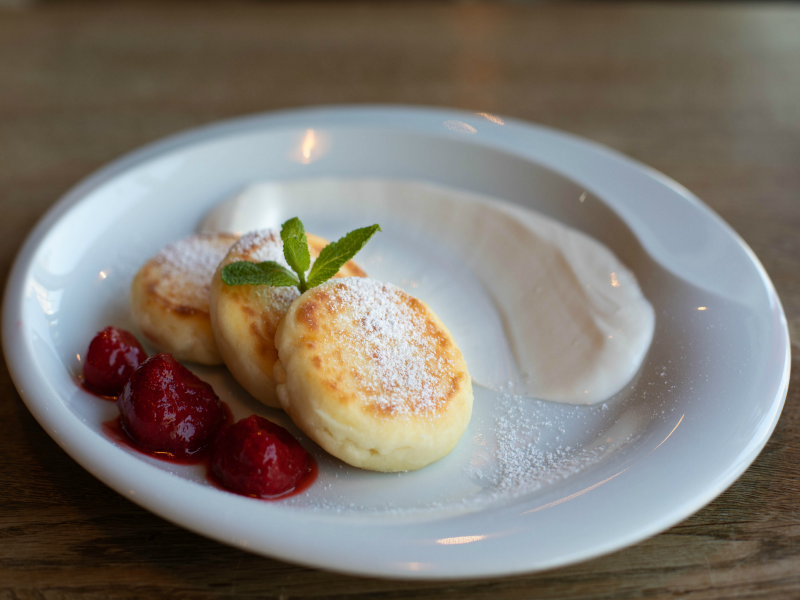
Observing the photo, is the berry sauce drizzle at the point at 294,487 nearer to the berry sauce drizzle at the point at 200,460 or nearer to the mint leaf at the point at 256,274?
the berry sauce drizzle at the point at 200,460

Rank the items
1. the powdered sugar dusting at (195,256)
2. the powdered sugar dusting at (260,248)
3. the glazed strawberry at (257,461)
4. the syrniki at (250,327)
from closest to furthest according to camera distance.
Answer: the glazed strawberry at (257,461)
the syrniki at (250,327)
the powdered sugar dusting at (260,248)
the powdered sugar dusting at (195,256)

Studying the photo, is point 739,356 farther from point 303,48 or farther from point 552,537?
point 303,48

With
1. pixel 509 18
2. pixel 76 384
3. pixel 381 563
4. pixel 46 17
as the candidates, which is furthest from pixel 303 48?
pixel 381 563

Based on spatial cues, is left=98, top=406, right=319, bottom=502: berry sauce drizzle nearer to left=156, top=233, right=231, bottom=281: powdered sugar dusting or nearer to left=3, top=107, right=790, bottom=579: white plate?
left=3, top=107, right=790, bottom=579: white plate

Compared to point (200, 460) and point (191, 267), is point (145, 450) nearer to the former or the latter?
point (200, 460)

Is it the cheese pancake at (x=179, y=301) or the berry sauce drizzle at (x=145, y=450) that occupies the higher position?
the cheese pancake at (x=179, y=301)

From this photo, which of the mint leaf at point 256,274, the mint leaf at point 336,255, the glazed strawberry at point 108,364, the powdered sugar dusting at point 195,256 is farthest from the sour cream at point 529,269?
the glazed strawberry at point 108,364
